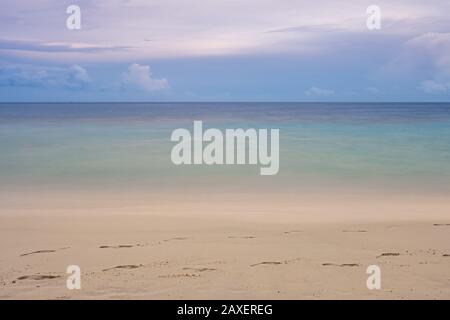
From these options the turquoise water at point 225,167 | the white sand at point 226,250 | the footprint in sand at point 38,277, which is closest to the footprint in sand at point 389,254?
the white sand at point 226,250

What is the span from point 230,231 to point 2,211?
413 centimetres

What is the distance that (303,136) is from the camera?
28.0 metres

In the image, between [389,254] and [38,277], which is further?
[389,254]

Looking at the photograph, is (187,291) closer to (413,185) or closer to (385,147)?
(413,185)
